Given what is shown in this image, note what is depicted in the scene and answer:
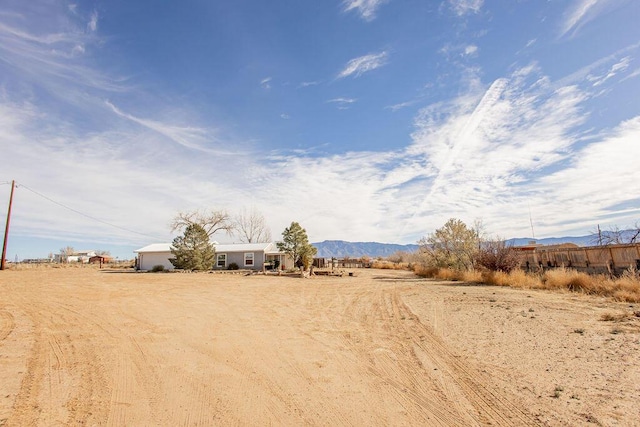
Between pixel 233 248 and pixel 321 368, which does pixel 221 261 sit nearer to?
pixel 233 248

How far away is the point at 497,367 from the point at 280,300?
29.9ft

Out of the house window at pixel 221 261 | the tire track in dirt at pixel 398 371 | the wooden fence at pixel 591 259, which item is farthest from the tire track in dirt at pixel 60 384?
the house window at pixel 221 261

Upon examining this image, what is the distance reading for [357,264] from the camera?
55688mm

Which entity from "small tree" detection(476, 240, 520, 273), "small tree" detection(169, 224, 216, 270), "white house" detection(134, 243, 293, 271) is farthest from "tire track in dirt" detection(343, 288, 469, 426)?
"white house" detection(134, 243, 293, 271)

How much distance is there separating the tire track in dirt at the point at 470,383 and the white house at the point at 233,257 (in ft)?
106

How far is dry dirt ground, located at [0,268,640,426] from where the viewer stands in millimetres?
3734

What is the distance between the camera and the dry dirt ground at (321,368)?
147 inches

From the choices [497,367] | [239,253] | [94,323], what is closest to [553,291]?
[497,367]

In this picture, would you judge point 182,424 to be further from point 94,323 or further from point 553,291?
point 553,291

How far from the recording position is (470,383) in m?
4.64

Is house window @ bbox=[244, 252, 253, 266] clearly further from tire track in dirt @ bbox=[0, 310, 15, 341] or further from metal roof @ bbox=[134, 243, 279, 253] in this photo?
tire track in dirt @ bbox=[0, 310, 15, 341]

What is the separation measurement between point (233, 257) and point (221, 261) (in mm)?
1520

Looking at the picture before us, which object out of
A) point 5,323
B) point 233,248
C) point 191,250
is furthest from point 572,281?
point 233,248

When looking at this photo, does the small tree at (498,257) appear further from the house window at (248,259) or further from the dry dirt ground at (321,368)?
the house window at (248,259)
